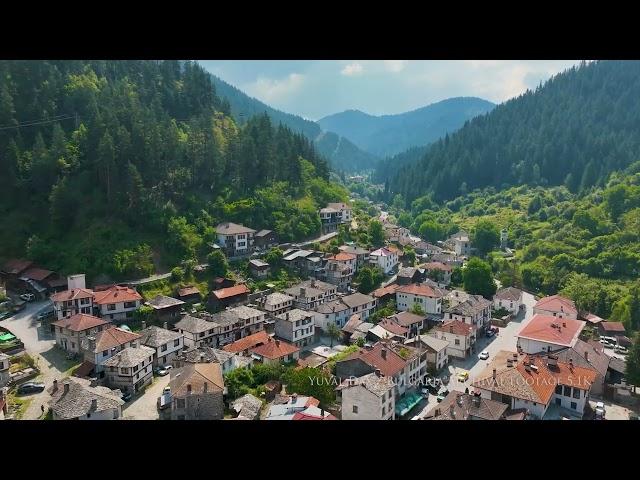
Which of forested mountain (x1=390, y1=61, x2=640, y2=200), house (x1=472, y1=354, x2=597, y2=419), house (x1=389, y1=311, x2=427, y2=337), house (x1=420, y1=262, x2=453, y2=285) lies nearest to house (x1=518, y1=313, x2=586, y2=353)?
house (x1=472, y1=354, x2=597, y2=419)

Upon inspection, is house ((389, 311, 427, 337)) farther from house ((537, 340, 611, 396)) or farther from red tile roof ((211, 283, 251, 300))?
red tile roof ((211, 283, 251, 300))

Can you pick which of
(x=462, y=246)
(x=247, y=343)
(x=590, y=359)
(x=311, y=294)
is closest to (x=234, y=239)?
(x=311, y=294)

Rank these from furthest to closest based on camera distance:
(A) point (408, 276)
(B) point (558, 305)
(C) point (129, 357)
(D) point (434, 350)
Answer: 1. (A) point (408, 276)
2. (B) point (558, 305)
3. (D) point (434, 350)
4. (C) point (129, 357)

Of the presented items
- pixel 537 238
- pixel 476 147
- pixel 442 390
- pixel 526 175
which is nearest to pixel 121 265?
pixel 442 390

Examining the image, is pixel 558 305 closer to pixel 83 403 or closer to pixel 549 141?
pixel 83 403

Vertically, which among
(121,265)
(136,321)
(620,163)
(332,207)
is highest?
(620,163)

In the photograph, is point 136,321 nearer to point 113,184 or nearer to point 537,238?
point 113,184
